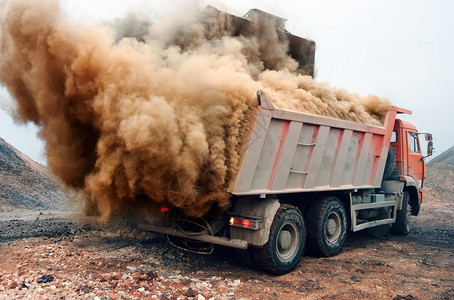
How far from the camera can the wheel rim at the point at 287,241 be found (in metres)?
5.55

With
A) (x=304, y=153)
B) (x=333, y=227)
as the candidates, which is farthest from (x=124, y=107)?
(x=333, y=227)

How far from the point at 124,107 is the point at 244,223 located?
7.46 feet

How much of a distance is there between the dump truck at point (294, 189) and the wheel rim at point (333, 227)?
19 mm

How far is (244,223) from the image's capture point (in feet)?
16.8

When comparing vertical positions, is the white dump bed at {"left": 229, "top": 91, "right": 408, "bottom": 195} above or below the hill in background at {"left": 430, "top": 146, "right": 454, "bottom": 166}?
below

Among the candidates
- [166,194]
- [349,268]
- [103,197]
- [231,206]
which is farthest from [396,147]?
[103,197]

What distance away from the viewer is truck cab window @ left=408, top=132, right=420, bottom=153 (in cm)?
916

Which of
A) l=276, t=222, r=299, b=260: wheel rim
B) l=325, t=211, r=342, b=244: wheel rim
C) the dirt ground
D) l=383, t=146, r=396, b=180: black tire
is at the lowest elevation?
the dirt ground

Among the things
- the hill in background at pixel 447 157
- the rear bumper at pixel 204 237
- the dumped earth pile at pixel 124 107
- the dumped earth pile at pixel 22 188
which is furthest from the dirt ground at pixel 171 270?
the hill in background at pixel 447 157

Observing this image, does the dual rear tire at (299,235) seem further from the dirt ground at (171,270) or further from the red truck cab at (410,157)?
the red truck cab at (410,157)

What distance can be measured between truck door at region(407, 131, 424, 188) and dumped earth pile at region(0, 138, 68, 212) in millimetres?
10690

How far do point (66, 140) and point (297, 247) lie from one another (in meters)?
3.80

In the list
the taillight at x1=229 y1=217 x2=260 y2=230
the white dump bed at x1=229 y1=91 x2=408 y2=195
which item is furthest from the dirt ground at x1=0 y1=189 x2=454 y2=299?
→ the white dump bed at x1=229 y1=91 x2=408 y2=195

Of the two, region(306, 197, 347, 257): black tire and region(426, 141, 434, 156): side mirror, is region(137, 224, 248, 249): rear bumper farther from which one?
region(426, 141, 434, 156): side mirror
